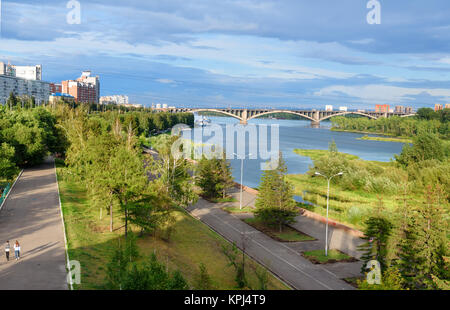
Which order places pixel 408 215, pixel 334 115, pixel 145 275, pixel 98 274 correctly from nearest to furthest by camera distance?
Answer: pixel 145 275, pixel 98 274, pixel 408 215, pixel 334 115

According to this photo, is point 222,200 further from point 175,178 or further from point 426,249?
point 426,249

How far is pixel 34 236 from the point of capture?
21969mm

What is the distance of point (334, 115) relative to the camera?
570 ft

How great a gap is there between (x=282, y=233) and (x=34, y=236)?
17365 mm

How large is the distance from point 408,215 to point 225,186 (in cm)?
2251

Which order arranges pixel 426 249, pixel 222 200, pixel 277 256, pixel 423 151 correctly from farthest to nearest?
pixel 423 151
pixel 222 200
pixel 277 256
pixel 426 249

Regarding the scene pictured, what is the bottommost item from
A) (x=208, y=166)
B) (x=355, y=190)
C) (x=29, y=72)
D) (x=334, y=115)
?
(x=355, y=190)

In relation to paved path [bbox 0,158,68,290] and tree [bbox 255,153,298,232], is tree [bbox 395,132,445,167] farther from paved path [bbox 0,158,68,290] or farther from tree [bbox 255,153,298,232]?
paved path [bbox 0,158,68,290]

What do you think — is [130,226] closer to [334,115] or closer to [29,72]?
[334,115]

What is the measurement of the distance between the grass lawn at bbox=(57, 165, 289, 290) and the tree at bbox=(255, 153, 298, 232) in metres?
4.71

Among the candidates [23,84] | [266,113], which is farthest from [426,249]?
[23,84]

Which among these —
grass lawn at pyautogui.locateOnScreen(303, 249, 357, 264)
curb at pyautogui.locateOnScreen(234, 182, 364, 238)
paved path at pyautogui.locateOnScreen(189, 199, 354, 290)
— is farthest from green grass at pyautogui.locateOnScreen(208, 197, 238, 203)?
grass lawn at pyautogui.locateOnScreen(303, 249, 357, 264)

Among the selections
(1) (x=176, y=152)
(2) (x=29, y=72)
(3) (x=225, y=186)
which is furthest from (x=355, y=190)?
(2) (x=29, y=72)

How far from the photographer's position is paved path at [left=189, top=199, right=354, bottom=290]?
2159cm
